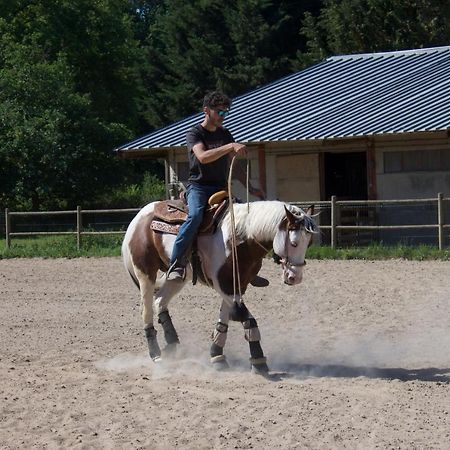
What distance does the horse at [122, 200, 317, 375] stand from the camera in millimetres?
7711

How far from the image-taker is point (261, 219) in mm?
7977

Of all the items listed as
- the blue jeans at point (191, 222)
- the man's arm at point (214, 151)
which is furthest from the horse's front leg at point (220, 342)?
the man's arm at point (214, 151)

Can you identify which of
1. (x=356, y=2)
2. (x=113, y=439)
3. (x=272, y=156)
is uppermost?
(x=356, y=2)

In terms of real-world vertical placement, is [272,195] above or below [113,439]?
above

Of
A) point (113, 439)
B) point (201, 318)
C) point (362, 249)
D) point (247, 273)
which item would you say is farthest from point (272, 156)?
point (113, 439)

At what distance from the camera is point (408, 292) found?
1286 centimetres

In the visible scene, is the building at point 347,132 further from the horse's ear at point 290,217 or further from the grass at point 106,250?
the horse's ear at point 290,217

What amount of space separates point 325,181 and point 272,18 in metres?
17.6

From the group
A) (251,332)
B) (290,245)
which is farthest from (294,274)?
(251,332)

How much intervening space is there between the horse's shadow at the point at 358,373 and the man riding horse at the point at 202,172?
2.56 feet

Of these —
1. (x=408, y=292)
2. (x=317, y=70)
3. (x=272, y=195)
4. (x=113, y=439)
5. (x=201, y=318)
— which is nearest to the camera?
(x=113, y=439)

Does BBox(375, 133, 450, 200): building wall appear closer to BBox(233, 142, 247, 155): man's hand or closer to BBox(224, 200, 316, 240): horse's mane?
BBox(224, 200, 316, 240): horse's mane

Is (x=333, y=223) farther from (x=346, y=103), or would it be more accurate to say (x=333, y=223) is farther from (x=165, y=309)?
(x=165, y=309)

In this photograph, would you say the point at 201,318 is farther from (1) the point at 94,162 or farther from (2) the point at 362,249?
(1) the point at 94,162
